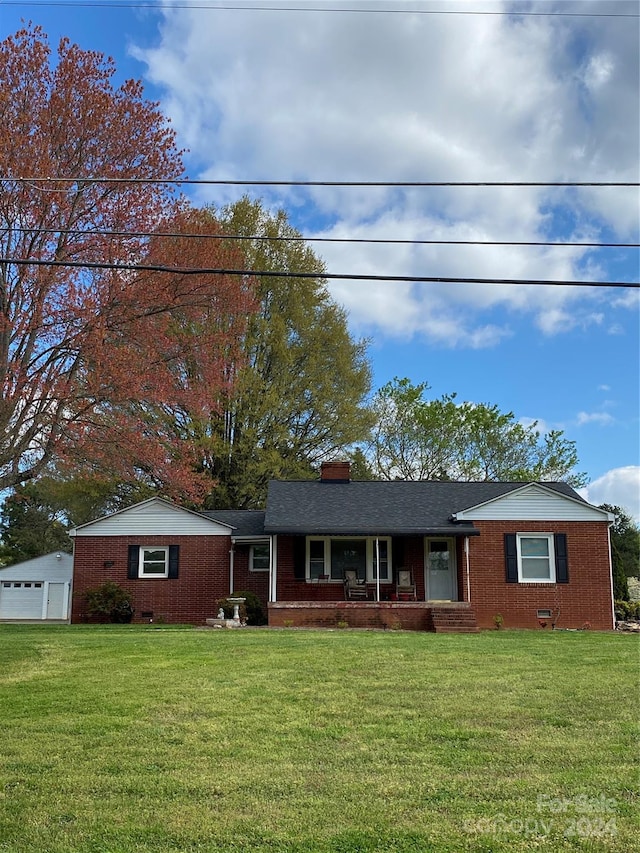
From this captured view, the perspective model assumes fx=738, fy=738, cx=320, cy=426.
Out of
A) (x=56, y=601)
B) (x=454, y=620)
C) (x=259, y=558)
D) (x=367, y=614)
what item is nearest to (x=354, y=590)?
(x=367, y=614)

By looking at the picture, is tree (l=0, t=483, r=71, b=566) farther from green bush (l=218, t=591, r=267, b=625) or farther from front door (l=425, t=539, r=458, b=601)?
front door (l=425, t=539, r=458, b=601)

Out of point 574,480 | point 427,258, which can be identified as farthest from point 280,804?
point 574,480

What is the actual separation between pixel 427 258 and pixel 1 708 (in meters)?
8.88

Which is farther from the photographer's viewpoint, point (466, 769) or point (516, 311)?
point (516, 311)

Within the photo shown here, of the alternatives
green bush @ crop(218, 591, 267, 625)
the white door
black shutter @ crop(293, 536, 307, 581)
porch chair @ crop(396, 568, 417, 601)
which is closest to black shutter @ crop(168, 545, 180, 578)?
green bush @ crop(218, 591, 267, 625)

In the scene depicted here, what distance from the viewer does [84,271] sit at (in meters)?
16.8

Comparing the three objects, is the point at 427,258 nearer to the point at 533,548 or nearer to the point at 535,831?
the point at 535,831

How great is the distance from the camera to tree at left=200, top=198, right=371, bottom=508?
2914cm

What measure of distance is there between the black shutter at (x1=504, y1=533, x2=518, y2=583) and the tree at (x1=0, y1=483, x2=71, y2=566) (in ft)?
80.5

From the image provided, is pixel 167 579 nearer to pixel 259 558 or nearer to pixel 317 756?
pixel 259 558

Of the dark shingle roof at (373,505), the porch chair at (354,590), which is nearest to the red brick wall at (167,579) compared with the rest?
the dark shingle roof at (373,505)

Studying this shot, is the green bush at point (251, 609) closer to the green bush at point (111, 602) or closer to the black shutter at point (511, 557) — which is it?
the green bush at point (111, 602)

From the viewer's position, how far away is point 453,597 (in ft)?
72.2

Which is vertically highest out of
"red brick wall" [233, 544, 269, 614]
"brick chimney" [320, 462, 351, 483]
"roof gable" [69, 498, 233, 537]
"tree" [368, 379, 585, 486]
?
"tree" [368, 379, 585, 486]
